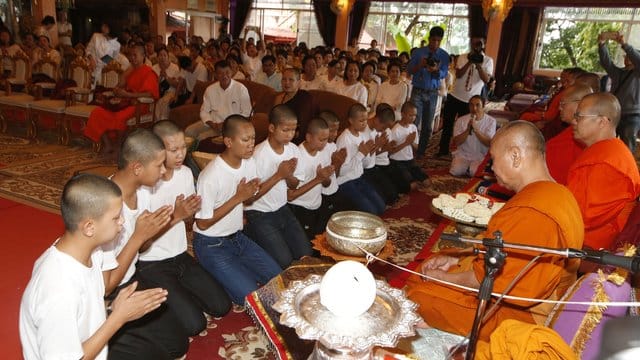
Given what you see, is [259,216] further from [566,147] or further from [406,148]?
[406,148]

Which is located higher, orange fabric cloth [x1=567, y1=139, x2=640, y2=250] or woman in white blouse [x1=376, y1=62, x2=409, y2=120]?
woman in white blouse [x1=376, y1=62, x2=409, y2=120]

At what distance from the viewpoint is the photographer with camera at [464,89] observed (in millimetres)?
7812

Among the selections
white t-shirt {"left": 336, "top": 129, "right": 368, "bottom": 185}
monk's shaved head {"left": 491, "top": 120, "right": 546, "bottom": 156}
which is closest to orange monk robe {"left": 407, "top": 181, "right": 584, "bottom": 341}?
monk's shaved head {"left": 491, "top": 120, "right": 546, "bottom": 156}

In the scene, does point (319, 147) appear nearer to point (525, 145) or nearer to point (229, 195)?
point (229, 195)

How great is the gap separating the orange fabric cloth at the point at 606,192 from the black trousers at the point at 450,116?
477 centimetres

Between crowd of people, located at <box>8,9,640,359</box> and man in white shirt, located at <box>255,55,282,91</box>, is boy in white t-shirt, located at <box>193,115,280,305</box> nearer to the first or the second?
crowd of people, located at <box>8,9,640,359</box>

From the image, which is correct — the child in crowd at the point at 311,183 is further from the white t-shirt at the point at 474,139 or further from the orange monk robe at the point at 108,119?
the orange monk robe at the point at 108,119

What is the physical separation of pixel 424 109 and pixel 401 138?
184 cm

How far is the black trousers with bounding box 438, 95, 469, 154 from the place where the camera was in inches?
313

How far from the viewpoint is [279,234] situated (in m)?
3.72

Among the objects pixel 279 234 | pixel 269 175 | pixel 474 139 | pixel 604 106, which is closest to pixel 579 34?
pixel 474 139

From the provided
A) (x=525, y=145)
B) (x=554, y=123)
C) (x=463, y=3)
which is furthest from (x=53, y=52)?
(x=463, y=3)

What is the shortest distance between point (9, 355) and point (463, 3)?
14691 millimetres

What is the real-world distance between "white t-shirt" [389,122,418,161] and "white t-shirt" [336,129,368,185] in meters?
1.06
